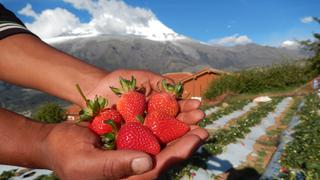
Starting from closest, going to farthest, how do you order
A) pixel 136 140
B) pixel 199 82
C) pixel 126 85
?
pixel 136 140 < pixel 126 85 < pixel 199 82

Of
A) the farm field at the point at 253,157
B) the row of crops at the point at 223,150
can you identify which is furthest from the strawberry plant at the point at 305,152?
the row of crops at the point at 223,150

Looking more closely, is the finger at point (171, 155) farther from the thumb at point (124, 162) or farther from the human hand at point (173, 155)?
the thumb at point (124, 162)

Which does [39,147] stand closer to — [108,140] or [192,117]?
[108,140]

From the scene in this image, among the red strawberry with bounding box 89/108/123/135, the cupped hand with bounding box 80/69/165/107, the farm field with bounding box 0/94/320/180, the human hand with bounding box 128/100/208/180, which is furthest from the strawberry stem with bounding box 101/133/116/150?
Answer: the farm field with bounding box 0/94/320/180

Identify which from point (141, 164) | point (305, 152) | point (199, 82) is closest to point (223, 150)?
point (305, 152)

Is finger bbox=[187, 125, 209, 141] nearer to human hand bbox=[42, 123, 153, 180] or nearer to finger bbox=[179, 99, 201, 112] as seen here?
finger bbox=[179, 99, 201, 112]

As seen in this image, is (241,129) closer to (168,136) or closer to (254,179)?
(254,179)
